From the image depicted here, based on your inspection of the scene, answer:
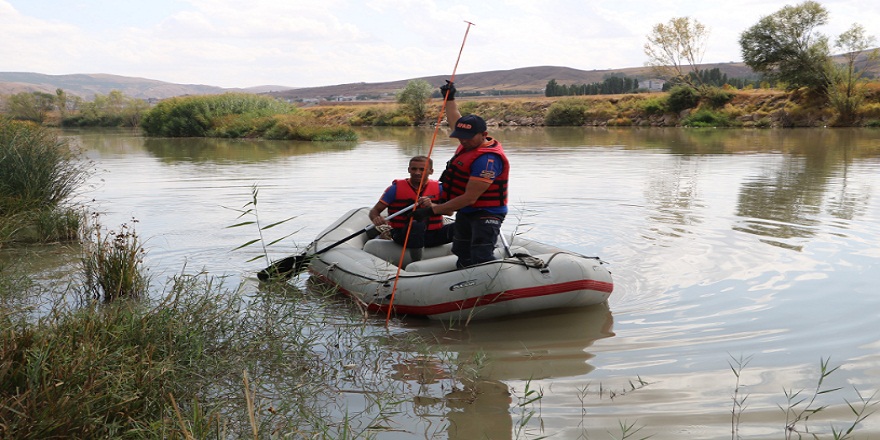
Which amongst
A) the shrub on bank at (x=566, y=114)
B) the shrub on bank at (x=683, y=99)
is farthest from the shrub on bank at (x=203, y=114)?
the shrub on bank at (x=683, y=99)

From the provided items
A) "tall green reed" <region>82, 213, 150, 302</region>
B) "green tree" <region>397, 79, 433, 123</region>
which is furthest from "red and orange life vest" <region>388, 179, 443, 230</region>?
"green tree" <region>397, 79, 433, 123</region>

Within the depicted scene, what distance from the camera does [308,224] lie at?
9742 mm

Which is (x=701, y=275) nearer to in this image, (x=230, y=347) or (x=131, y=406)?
(x=230, y=347)

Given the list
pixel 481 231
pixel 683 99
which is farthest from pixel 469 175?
pixel 683 99

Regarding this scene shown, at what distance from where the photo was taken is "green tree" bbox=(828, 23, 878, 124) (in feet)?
110

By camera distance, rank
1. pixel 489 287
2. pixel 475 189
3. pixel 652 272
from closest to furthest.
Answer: pixel 489 287
pixel 475 189
pixel 652 272

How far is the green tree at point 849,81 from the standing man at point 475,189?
1284 inches

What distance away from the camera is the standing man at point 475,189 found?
5.62 metres

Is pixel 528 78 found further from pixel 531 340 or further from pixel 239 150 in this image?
pixel 531 340

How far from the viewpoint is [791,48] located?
125 feet

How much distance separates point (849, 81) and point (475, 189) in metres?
35.2

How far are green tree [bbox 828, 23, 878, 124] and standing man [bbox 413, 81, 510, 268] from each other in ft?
107

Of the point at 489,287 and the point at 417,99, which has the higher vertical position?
the point at 417,99

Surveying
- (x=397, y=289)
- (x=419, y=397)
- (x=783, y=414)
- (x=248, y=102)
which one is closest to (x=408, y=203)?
(x=397, y=289)
